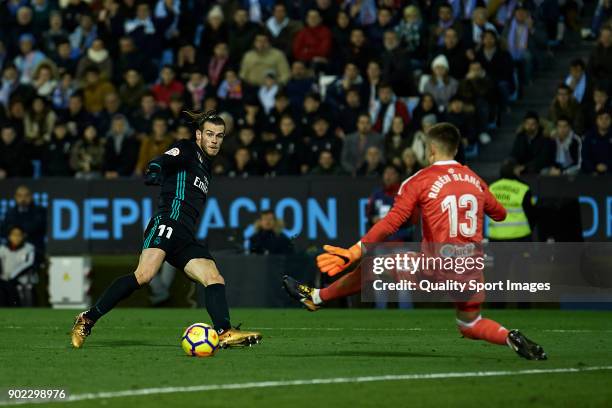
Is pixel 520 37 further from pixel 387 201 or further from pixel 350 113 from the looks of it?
pixel 387 201

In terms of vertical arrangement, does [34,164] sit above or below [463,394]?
above

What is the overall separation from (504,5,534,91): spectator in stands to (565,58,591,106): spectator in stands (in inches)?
48.1

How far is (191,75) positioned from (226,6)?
2.20 meters

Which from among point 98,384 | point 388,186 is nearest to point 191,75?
point 388,186

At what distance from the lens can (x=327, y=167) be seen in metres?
21.1

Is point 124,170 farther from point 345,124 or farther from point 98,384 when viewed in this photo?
point 98,384

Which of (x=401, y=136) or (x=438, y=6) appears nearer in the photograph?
(x=401, y=136)

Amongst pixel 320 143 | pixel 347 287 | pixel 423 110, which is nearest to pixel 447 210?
pixel 347 287

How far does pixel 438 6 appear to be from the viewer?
77.3 ft

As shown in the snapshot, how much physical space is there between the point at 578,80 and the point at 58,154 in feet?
27.5

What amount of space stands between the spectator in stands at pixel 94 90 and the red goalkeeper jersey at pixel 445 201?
1445cm

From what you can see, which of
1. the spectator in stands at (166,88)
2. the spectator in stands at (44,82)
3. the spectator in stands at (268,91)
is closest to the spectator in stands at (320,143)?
the spectator in stands at (268,91)

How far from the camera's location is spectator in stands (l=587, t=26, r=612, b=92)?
70.5ft

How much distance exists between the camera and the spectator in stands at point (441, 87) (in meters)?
22.0
